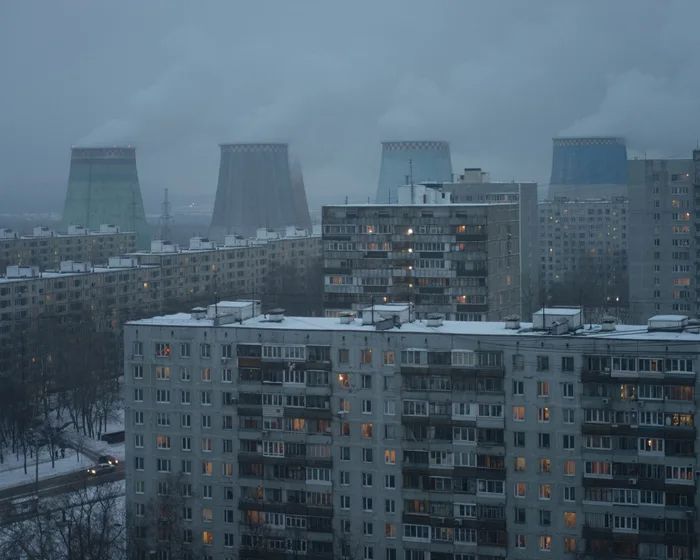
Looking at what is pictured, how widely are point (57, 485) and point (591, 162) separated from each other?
3781cm

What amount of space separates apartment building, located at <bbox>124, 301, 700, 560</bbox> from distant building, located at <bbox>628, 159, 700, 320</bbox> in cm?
1381

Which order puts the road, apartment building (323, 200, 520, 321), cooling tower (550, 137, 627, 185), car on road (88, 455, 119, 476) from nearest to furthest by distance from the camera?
the road, car on road (88, 455, 119, 476), apartment building (323, 200, 520, 321), cooling tower (550, 137, 627, 185)

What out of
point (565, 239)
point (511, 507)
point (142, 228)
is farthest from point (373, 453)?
point (142, 228)

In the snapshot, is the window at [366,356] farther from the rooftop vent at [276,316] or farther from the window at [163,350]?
the window at [163,350]

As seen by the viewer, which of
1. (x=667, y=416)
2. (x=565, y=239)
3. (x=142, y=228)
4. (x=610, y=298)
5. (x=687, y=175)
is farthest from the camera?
(x=142, y=228)

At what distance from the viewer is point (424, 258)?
22078mm

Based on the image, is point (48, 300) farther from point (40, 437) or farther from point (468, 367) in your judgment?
point (468, 367)

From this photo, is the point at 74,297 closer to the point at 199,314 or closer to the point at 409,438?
the point at 199,314

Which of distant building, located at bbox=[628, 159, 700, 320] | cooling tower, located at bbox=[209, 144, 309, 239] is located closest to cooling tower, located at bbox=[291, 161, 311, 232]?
cooling tower, located at bbox=[209, 144, 309, 239]

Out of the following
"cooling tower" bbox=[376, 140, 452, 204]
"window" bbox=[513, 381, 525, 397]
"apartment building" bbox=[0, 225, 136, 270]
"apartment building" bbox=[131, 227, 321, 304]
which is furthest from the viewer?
"cooling tower" bbox=[376, 140, 452, 204]

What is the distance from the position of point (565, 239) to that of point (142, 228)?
55.3 feet

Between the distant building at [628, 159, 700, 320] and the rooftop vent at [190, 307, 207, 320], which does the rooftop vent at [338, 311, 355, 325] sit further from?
the distant building at [628, 159, 700, 320]

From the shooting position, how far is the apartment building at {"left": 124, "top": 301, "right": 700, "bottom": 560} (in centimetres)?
1097

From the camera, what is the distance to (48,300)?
26797mm
